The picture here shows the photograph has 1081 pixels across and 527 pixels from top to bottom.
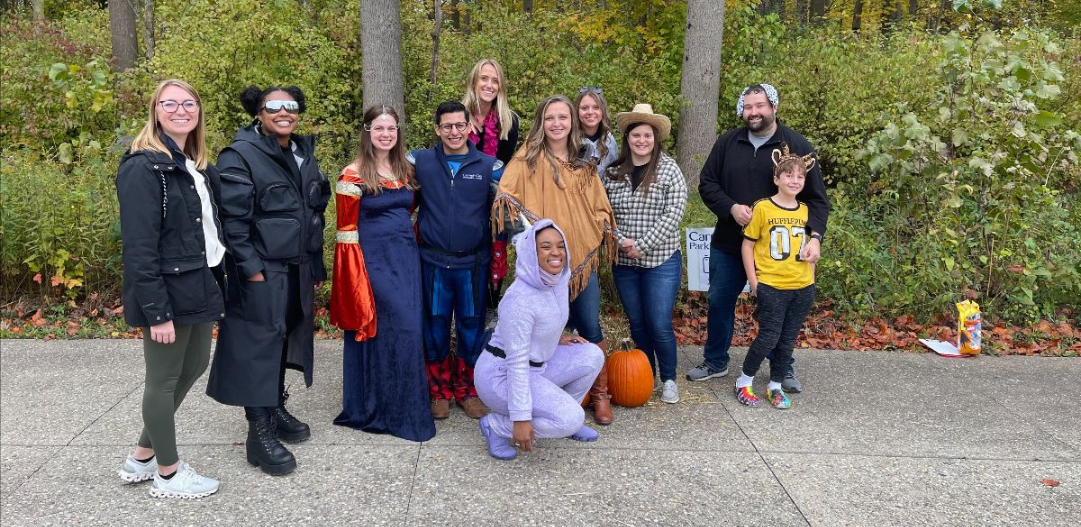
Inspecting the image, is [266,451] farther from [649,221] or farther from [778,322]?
[778,322]

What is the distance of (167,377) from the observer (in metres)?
3.28

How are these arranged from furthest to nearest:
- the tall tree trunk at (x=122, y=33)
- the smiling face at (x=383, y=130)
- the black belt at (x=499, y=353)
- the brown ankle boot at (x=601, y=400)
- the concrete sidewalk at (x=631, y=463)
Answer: the tall tree trunk at (x=122, y=33), the brown ankle boot at (x=601, y=400), the smiling face at (x=383, y=130), the black belt at (x=499, y=353), the concrete sidewalk at (x=631, y=463)

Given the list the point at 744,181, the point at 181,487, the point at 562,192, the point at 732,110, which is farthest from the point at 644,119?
the point at 732,110

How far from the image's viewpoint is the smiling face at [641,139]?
172 inches

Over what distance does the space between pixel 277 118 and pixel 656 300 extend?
2.32 metres

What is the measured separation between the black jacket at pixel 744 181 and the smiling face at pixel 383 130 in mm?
1970

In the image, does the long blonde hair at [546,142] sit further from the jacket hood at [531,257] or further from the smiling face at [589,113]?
the jacket hood at [531,257]

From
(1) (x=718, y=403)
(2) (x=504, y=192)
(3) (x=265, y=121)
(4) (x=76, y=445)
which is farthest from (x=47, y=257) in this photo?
(1) (x=718, y=403)

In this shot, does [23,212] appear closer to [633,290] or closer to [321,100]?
[321,100]

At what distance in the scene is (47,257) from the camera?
248 inches

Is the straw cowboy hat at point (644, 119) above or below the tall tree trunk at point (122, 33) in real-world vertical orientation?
below

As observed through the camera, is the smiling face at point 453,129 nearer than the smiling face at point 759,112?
Yes

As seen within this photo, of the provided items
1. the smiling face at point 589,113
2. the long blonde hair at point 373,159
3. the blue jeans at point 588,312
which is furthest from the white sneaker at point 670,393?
the long blonde hair at point 373,159

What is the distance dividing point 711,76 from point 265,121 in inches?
233
